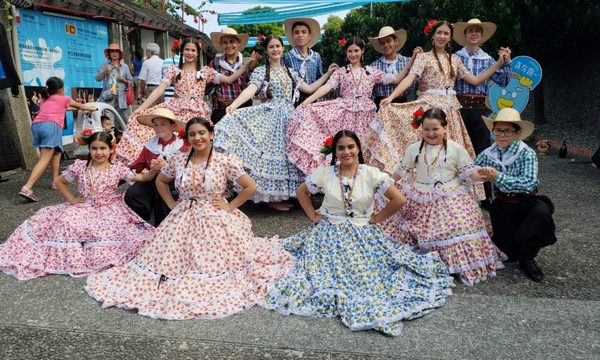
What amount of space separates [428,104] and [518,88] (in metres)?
3.96

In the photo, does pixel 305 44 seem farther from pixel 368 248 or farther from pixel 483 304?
pixel 483 304

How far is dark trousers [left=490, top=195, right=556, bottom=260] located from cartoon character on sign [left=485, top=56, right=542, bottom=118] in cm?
480

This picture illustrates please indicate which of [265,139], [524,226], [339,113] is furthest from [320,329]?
[339,113]

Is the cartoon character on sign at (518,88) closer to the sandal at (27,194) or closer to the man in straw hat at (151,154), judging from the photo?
the man in straw hat at (151,154)

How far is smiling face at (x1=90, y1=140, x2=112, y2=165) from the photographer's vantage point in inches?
186

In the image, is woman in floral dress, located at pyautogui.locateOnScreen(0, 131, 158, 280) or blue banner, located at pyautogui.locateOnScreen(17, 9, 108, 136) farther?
blue banner, located at pyautogui.locateOnScreen(17, 9, 108, 136)

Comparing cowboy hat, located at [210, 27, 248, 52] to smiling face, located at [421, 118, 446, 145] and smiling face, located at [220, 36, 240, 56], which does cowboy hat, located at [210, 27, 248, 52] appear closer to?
smiling face, located at [220, 36, 240, 56]

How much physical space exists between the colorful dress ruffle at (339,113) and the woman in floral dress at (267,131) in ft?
0.58

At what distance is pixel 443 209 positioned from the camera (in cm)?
427

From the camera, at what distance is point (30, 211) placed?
621cm

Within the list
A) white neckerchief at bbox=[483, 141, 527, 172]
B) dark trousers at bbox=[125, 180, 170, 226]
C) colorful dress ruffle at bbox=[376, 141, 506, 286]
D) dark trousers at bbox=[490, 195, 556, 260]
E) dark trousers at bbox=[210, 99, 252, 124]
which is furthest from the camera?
dark trousers at bbox=[210, 99, 252, 124]

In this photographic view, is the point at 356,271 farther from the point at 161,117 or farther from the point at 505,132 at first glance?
the point at 161,117

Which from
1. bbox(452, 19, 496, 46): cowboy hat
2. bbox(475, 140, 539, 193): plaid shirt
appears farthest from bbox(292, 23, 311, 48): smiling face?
bbox(475, 140, 539, 193): plaid shirt

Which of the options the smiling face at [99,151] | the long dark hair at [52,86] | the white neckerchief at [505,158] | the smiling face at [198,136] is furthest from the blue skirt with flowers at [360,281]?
the long dark hair at [52,86]
